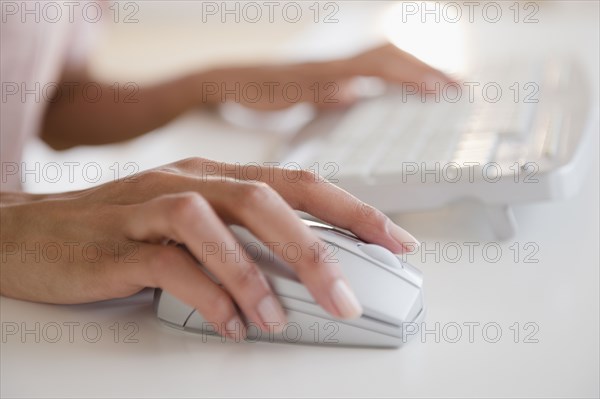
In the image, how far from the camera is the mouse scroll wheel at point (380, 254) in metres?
0.53

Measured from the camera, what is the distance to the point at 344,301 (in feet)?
1.60

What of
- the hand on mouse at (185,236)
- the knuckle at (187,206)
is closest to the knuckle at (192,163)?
the hand on mouse at (185,236)

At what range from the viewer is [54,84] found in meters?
1.25

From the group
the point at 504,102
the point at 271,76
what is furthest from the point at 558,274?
the point at 271,76

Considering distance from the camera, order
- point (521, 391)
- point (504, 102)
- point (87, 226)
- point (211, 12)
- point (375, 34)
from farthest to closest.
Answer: point (211, 12), point (375, 34), point (504, 102), point (87, 226), point (521, 391)

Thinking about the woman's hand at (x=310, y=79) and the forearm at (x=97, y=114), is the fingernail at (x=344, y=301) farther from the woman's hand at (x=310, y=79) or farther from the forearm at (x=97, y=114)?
the forearm at (x=97, y=114)

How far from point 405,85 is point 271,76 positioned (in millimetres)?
197

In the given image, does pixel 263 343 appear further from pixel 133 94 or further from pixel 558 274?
pixel 133 94

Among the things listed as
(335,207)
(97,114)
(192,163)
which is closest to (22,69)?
(97,114)

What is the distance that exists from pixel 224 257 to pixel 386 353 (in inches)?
4.6

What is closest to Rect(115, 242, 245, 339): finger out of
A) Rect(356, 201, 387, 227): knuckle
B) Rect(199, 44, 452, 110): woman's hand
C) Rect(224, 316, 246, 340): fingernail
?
Rect(224, 316, 246, 340): fingernail

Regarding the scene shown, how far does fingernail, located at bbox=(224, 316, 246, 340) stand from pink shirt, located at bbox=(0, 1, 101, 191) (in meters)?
0.53

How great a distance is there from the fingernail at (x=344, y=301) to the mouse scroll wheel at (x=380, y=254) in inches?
1.7

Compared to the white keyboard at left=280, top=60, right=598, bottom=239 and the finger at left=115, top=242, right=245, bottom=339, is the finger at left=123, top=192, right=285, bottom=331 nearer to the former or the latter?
the finger at left=115, top=242, right=245, bottom=339
